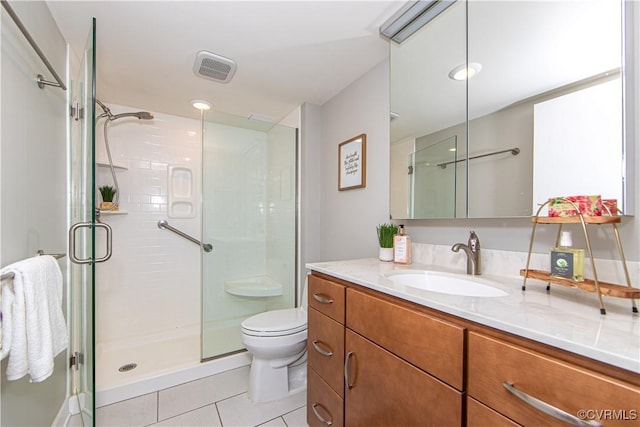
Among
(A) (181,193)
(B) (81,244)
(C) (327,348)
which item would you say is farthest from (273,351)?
(A) (181,193)

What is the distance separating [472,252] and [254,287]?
6.25ft

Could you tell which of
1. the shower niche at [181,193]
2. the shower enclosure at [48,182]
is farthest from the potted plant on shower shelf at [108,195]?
the shower enclosure at [48,182]

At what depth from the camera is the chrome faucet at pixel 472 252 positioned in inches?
45.4

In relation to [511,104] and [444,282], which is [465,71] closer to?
[511,104]

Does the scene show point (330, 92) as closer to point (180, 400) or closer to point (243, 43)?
point (243, 43)

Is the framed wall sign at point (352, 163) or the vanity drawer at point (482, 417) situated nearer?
the vanity drawer at point (482, 417)

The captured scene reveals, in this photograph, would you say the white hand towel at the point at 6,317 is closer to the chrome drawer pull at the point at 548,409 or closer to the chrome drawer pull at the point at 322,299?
the chrome drawer pull at the point at 322,299

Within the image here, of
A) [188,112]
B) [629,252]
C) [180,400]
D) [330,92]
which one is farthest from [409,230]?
[188,112]

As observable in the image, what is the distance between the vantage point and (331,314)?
1.22 metres

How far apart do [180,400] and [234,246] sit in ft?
3.80

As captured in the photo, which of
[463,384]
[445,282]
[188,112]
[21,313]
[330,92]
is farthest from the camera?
[188,112]

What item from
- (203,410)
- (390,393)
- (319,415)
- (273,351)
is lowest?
(203,410)

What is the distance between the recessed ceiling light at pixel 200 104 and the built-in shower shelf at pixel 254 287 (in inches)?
63.8
